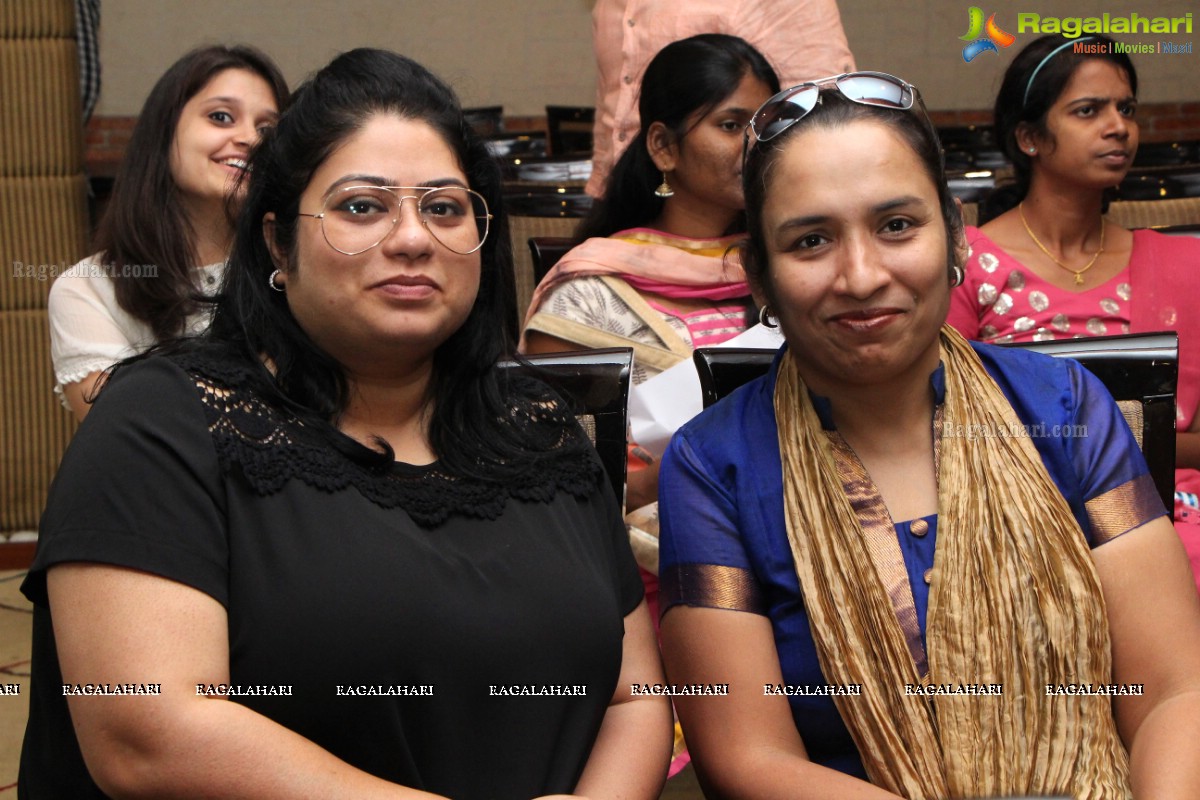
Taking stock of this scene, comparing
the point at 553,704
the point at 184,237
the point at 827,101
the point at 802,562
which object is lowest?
the point at 553,704

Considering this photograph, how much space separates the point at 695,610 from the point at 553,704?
19 centimetres

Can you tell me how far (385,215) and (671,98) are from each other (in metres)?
1.31

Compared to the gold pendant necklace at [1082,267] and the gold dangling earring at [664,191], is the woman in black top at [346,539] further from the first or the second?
the gold pendant necklace at [1082,267]

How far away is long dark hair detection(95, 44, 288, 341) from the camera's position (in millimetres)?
2221

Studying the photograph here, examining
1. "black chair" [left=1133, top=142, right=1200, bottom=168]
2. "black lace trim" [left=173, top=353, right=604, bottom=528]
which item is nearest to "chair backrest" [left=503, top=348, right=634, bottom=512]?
"black lace trim" [left=173, top=353, right=604, bottom=528]

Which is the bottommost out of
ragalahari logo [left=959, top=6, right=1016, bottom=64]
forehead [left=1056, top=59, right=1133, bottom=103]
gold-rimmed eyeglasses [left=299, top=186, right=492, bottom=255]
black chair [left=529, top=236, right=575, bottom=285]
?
black chair [left=529, top=236, right=575, bottom=285]

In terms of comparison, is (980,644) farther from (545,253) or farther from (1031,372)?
(545,253)

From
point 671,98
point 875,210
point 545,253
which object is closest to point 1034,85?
point 671,98

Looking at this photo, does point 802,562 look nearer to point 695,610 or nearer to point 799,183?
point 695,610

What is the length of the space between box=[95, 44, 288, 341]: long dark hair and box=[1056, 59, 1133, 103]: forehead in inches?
63.7

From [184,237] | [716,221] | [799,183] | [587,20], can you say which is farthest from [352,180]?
[587,20]

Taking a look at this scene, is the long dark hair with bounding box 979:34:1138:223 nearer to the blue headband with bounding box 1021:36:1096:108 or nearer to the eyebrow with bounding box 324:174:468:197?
the blue headband with bounding box 1021:36:1096:108

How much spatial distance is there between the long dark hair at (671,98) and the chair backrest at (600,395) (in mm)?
1008

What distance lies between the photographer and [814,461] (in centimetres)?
142
